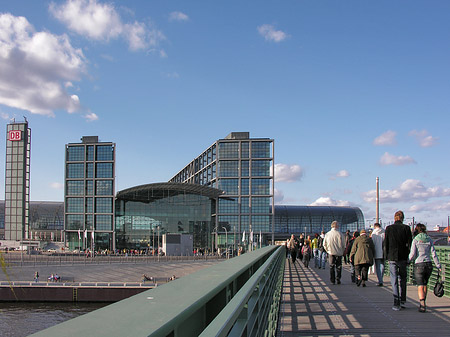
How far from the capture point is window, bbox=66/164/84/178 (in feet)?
318

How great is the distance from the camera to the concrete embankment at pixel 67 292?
47.8 meters

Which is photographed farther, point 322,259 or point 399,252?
point 322,259

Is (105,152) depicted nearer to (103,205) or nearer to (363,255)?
(103,205)

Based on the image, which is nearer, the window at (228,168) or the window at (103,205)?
the window at (103,205)

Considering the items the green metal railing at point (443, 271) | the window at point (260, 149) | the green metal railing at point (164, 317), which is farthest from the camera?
the window at point (260, 149)

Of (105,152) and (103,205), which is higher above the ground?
(105,152)

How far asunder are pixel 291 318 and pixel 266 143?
9363 cm

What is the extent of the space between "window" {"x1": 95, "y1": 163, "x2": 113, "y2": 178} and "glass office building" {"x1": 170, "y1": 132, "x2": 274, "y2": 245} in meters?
21.2

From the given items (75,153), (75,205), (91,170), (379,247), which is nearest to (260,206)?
(91,170)

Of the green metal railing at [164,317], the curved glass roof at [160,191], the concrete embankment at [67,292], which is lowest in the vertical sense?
the concrete embankment at [67,292]

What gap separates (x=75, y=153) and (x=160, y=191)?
60.5ft

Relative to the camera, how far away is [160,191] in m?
96.9

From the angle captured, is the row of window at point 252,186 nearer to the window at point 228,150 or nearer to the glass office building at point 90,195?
the window at point 228,150

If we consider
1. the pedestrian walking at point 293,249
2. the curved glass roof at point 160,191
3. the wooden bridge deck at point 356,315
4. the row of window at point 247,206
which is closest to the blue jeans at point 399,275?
the wooden bridge deck at point 356,315
